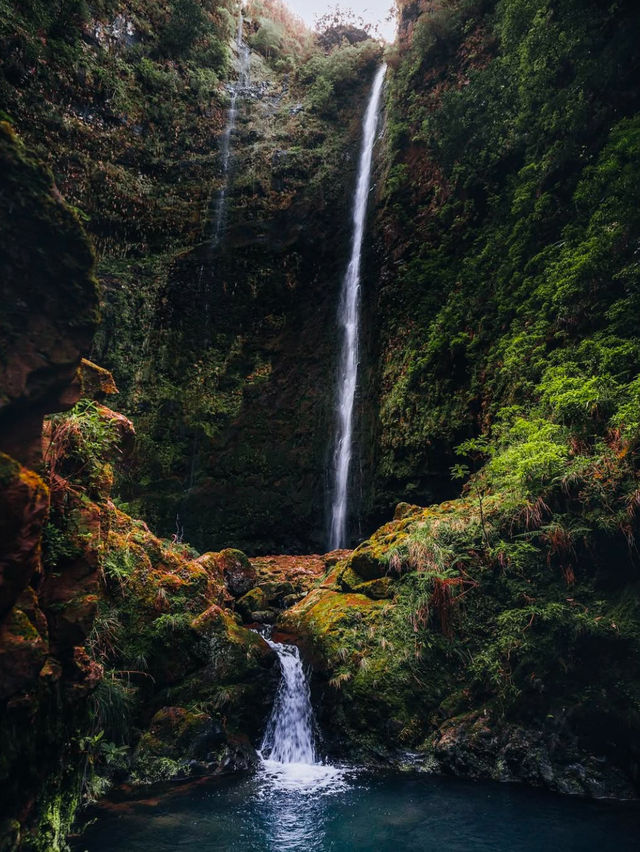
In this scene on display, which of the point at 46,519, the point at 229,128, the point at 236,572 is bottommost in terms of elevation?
the point at 236,572

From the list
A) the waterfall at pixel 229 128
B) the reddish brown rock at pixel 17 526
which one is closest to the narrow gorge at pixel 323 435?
the reddish brown rock at pixel 17 526

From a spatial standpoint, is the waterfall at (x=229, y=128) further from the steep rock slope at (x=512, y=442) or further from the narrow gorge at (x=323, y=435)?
the steep rock slope at (x=512, y=442)

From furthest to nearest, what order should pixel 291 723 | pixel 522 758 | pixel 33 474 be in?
pixel 291 723 < pixel 522 758 < pixel 33 474

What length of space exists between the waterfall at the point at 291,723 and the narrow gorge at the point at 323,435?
4 cm

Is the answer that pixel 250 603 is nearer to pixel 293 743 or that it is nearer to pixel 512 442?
pixel 293 743

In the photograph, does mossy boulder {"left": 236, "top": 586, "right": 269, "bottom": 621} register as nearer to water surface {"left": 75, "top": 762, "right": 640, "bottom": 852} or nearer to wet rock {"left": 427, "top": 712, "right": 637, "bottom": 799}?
water surface {"left": 75, "top": 762, "right": 640, "bottom": 852}

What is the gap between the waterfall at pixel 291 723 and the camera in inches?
223

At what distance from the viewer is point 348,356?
520 inches

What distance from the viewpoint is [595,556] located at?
211 inches

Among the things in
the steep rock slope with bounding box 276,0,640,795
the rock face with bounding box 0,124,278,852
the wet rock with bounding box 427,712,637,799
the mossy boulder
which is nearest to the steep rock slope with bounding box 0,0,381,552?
the steep rock slope with bounding box 276,0,640,795

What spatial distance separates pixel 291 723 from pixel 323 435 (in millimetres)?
7895

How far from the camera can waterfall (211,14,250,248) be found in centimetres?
1486

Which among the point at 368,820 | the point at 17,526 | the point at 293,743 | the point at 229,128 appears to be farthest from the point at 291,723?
the point at 229,128

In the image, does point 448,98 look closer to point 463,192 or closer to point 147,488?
point 463,192
